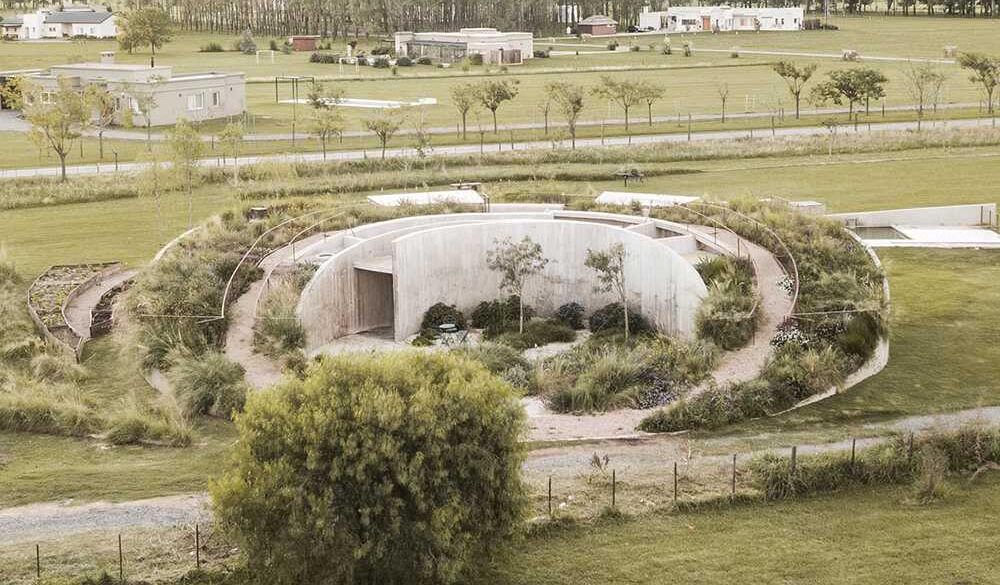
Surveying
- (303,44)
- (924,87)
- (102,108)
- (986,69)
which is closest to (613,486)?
(102,108)

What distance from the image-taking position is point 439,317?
35.1 metres

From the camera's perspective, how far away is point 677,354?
96.1ft

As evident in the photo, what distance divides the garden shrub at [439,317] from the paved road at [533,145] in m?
25.0

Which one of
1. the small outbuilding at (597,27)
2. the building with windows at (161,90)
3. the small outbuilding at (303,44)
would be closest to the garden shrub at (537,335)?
the building with windows at (161,90)

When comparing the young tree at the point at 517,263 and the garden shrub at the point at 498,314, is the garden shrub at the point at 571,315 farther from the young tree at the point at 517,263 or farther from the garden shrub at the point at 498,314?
the young tree at the point at 517,263

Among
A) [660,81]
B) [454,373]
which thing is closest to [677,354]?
[454,373]

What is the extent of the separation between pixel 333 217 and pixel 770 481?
20.8 metres

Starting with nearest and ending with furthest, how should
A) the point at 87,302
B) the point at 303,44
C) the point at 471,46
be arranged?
the point at 87,302
the point at 471,46
the point at 303,44

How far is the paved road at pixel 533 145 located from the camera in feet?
197

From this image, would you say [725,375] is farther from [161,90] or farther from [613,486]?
[161,90]

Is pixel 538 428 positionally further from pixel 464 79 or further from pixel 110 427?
pixel 464 79

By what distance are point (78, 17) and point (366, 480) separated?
143 meters

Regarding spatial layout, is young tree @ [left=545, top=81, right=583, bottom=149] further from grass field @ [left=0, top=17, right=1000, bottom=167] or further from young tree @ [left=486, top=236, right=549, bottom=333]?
young tree @ [left=486, top=236, right=549, bottom=333]

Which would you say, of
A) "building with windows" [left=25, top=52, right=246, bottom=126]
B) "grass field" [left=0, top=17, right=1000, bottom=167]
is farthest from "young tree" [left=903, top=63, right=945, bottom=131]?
"building with windows" [left=25, top=52, right=246, bottom=126]
